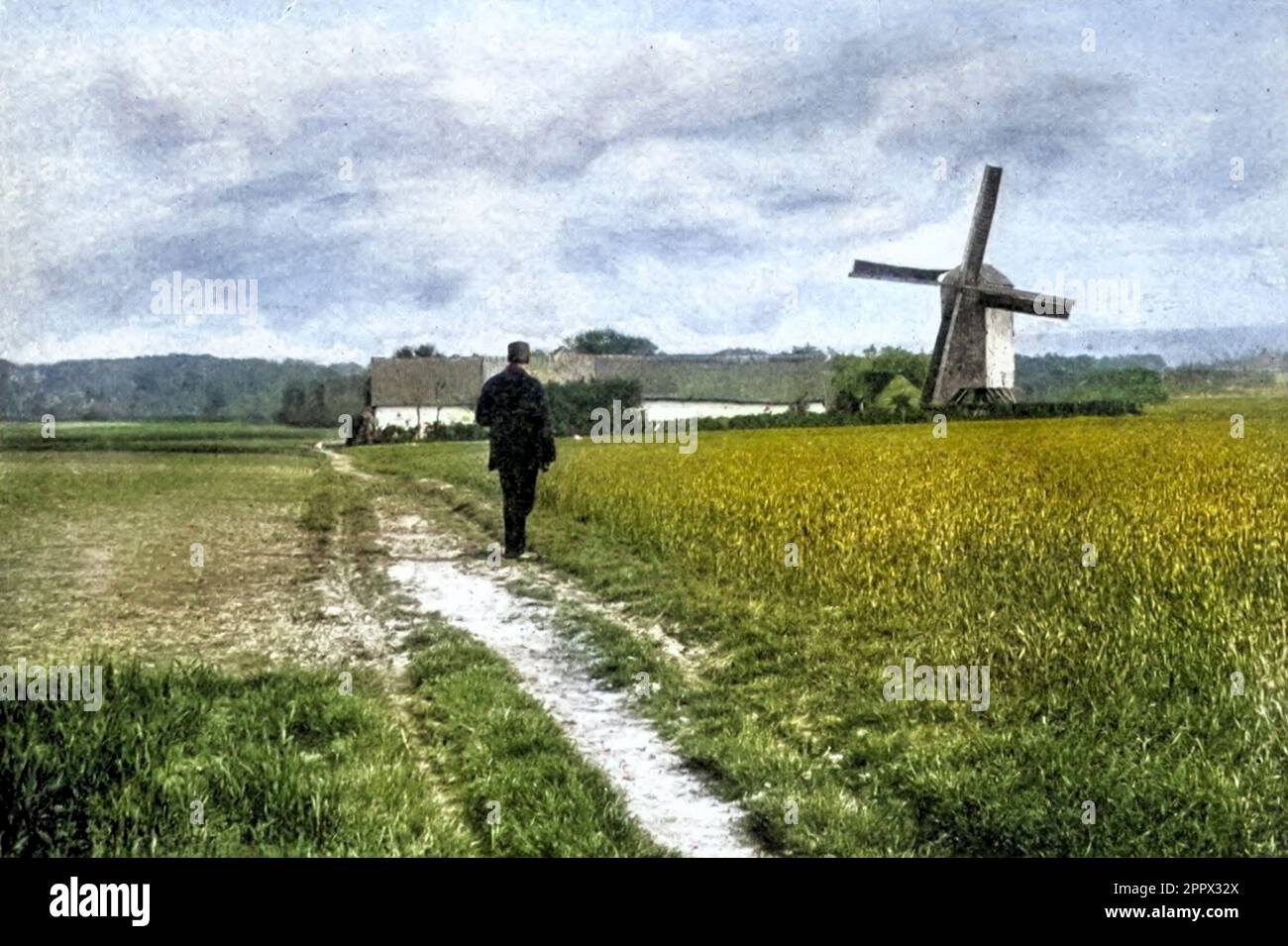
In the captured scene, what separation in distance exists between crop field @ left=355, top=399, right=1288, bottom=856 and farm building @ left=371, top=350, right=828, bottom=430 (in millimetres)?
698

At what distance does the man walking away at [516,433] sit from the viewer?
8.13 m

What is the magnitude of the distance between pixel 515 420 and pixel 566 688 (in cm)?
236

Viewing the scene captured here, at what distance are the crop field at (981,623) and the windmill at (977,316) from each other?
1.82 meters

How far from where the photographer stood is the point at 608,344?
7.69 meters

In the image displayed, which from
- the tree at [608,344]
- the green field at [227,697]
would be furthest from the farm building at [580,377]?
the green field at [227,697]

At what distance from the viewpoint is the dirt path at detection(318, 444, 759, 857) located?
18.2 feet

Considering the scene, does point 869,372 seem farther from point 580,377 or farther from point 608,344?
point 608,344

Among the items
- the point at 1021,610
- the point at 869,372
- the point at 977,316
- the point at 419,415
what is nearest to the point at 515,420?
the point at 419,415

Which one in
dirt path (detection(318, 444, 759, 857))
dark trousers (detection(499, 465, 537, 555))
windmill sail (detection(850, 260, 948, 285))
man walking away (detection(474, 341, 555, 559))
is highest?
windmill sail (detection(850, 260, 948, 285))

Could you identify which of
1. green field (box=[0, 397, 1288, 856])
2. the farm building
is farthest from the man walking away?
green field (box=[0, 397, 1288, 856])

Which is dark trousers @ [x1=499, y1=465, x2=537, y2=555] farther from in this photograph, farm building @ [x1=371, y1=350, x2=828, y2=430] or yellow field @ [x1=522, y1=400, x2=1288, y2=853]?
farm building @ [x1=371, y1=350, x2=828, y2=430]
